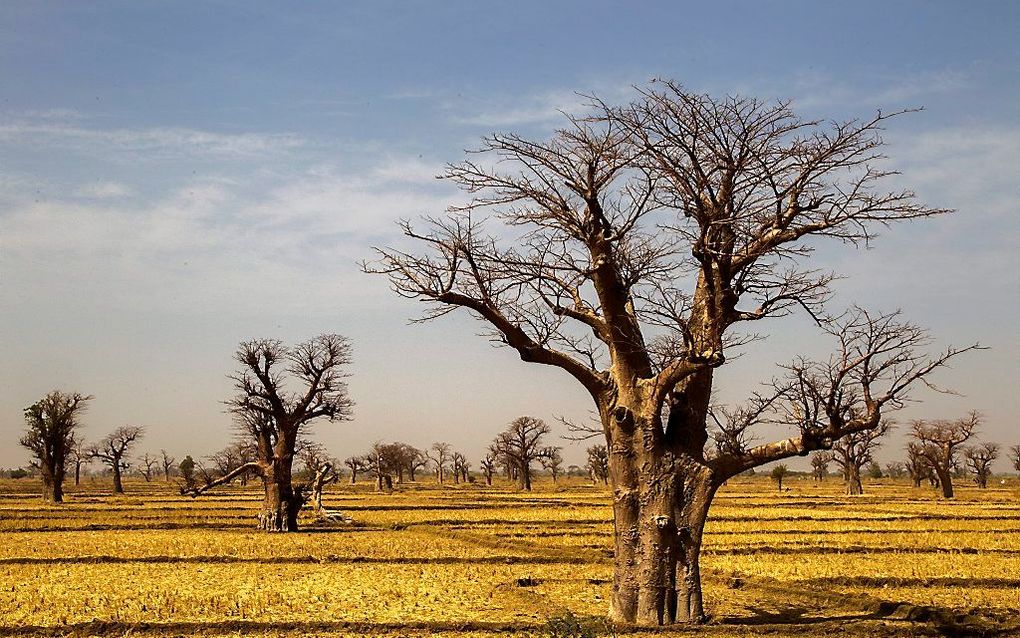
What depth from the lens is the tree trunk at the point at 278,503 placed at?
104 ft

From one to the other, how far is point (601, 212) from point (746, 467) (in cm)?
424

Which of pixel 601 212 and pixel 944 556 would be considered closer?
pixel 601 212

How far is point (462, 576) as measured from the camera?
758 inches

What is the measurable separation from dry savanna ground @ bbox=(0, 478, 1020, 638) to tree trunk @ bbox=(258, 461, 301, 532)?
1.02m

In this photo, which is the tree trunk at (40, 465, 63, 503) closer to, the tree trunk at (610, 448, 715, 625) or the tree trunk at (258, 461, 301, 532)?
the tree trunk at (258, 461, 301, 532)

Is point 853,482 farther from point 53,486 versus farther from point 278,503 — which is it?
point 53,486

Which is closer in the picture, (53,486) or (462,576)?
(462,576)

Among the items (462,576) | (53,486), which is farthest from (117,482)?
(462,576)

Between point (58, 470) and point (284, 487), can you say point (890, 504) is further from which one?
point (58, 470)

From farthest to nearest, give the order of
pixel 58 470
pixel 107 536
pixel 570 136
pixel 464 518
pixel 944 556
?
pixel 58 470 < pixel 464 518 < pixel 107 536 < pixel 944 556 < pixel 570 136

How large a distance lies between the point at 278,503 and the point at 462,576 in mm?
14302

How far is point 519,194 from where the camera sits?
1320 centimetres

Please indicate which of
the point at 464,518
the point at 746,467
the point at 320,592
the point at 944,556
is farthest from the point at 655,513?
the point at 464,518

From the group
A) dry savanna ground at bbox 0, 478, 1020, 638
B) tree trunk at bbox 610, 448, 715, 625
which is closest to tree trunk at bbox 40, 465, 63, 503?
dry savanna ground at bbox 0, 478, 1020, 638
